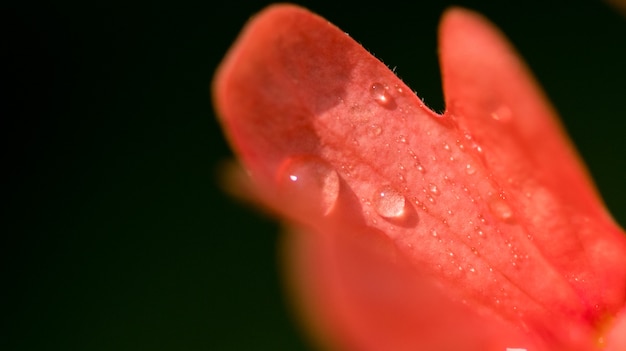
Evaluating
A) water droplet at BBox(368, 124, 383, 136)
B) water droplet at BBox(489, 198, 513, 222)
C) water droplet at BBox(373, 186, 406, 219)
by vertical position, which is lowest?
water droplet at BBox(373, 186, 406, 219)

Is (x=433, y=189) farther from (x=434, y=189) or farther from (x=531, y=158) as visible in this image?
(x=531, y=158)

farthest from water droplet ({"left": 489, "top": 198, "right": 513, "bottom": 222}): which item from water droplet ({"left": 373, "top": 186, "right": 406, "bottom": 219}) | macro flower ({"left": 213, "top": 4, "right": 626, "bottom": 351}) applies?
water droplet ({"left": 373, "top": 186, "right": 406, "bottom": 219})

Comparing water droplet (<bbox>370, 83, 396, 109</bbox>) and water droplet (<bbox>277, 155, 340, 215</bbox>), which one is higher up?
water droplet (<bbox>370, 83, 396, 109</bbox>)

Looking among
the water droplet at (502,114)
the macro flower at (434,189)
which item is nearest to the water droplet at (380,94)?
the macro flower at (434,189)

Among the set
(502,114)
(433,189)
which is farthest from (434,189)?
(502,114)

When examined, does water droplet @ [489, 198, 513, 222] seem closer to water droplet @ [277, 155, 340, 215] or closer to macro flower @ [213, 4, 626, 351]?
macro flower @ [213, 4, 626, 351]

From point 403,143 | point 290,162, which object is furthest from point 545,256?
point 290,162

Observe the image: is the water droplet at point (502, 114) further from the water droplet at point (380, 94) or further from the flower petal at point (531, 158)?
the water droplet at point (380, 94)
